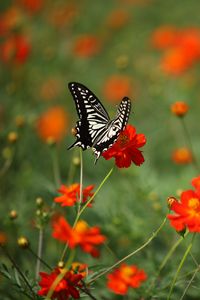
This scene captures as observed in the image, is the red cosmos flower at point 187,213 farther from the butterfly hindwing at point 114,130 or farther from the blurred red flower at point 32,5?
the blurred red flower at point 32,5

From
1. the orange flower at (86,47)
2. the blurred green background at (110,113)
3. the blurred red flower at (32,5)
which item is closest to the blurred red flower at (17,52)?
the blurred green background at (110,113)

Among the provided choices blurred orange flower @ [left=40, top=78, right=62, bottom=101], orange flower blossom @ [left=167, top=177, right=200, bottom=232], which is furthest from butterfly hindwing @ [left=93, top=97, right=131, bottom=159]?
blurred orange flower @ [left=40, top=78, right=62, bottom=101]

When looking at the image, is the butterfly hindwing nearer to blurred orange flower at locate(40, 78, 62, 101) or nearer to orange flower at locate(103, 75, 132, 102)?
blurred orange flower at locate(40, 78, 62, 101)

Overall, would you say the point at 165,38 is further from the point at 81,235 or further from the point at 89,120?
the point at 81,235

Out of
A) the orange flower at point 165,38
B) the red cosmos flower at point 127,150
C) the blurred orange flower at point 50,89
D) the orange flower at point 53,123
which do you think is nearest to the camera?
the red cosmos flower at point 127,150

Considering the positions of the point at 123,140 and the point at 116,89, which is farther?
the point at 116,89

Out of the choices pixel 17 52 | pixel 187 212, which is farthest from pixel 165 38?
pixel 187 212

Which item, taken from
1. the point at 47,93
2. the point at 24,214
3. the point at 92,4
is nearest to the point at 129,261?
the point at 24,214

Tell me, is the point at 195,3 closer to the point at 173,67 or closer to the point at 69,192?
Result: the point at 173,67
